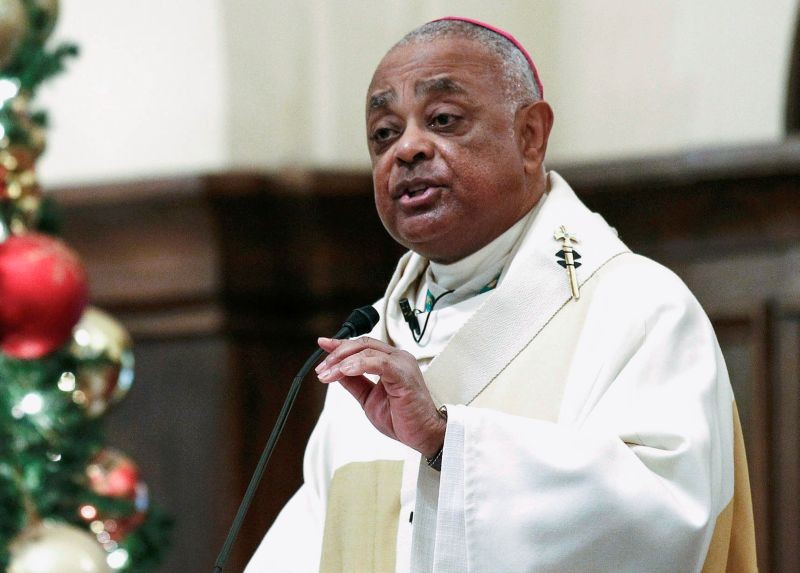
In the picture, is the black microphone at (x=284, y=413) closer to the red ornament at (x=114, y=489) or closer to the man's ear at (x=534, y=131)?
the man's ear at (x=534, y=131)

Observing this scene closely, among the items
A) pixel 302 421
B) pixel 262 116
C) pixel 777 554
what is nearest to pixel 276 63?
pixel 262 116

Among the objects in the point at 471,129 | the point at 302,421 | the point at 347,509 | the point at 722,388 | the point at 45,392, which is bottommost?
the point at 302,421

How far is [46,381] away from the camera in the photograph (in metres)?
4.65

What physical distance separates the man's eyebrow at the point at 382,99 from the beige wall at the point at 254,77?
2.70 meters

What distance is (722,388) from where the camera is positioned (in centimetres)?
275

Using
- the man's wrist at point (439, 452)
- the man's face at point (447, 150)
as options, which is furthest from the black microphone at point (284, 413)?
the man's face at point (447, 150)

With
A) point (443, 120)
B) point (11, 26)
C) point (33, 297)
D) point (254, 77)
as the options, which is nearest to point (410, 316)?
point (443, 120)

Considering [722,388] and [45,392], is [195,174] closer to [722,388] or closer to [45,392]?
[45,392]

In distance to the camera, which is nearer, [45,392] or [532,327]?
[532,327]

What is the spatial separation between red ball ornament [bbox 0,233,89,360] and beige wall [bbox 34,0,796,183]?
1.69 meters

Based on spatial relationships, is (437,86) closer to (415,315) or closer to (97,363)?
(415,315)

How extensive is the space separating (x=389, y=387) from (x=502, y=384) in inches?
16.8

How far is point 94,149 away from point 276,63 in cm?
85

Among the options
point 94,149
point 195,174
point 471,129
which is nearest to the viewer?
point 471,129
